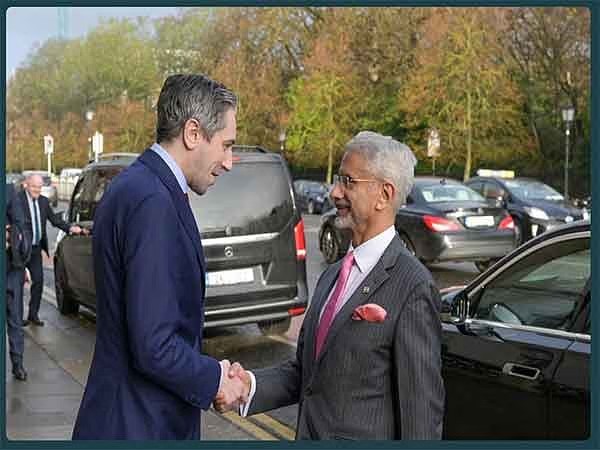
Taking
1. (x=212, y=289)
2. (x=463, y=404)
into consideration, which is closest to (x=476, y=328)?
(x=463, y=404)

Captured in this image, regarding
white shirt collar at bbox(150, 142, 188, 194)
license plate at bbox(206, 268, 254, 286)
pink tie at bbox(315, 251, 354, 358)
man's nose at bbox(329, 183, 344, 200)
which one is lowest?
license plate at bbox(206, 268, 254, 286)

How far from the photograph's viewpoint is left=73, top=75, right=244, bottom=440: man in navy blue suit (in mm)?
2113

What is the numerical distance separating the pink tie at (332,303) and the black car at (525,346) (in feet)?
3.70

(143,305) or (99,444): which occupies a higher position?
(143,305)

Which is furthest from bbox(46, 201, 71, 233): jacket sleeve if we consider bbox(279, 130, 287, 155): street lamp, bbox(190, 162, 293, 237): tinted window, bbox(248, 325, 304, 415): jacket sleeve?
bbox(279, 130, 287, 155): street lamp

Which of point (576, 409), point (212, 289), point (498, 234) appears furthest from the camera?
point (498, 234)

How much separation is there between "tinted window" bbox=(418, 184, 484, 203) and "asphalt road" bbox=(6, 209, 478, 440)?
2.25 m

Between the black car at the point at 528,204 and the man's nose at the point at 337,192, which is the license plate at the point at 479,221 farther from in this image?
the man's nose at the point at 337,192

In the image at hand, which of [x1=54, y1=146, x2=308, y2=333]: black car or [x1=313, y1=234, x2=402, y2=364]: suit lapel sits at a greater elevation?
[x1=313, y1=234, x2=402, y2=364]: suit lapel

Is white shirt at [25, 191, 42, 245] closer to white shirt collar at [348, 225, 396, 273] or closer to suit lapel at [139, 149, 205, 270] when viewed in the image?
suit lapel at [139, 149, 205, 270]

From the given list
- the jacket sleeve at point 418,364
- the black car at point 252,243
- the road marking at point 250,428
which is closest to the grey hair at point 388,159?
the jacket sleeve at point 418,364

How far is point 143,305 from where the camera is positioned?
6.88ft

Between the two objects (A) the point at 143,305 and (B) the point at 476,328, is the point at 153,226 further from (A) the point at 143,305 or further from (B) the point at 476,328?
(B) the point at 476,328

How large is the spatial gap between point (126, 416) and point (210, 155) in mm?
758
